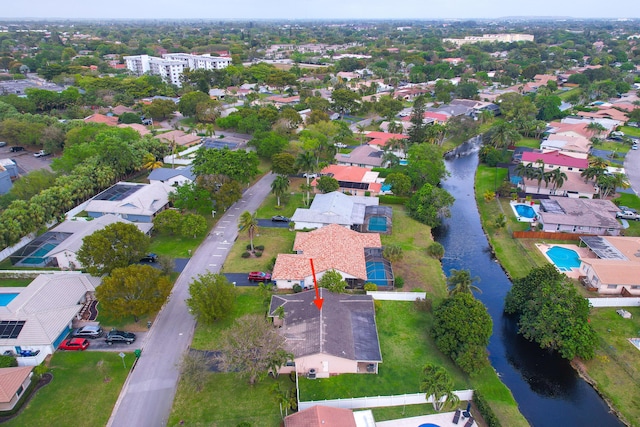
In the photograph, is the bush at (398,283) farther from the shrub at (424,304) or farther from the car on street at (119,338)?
the car on street at (119,338)

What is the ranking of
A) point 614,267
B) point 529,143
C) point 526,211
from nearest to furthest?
point 614,267 → point 526,211 → point 529,143

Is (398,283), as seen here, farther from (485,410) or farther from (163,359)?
(163,359)

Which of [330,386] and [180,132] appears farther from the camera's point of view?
[180,132]

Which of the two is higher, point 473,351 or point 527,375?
point 473,351

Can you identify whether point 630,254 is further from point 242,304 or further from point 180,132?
point 180,132

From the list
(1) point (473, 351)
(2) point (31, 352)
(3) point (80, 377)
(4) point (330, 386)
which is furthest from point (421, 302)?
(2) point (31, 352)

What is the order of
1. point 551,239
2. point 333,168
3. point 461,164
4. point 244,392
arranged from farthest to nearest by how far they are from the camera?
point 461,164, point 333,168, point 551,239, point 244,392

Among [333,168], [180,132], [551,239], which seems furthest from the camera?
[180,132]

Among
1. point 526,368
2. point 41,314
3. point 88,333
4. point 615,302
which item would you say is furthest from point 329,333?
point 615,302
